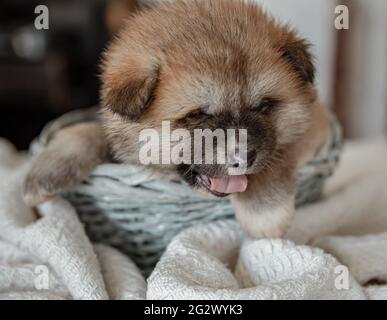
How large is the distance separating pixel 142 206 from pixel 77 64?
6.64 ft

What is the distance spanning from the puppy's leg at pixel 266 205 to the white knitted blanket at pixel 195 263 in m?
0.03

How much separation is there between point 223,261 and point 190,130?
8.2 inches

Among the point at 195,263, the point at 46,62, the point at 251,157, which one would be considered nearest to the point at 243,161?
the point at 251,157

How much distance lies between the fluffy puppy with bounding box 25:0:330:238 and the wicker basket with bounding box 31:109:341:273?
0.03m

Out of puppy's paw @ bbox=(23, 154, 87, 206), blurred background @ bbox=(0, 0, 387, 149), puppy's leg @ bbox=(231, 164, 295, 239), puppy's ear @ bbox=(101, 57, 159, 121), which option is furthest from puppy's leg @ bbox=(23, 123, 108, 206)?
blurred background @ bbox=(0, 0, 387, 149)

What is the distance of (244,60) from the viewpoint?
77 centimetres

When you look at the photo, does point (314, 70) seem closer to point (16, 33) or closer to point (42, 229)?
point (42, 229)

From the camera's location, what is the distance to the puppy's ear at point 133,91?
30.7 inches

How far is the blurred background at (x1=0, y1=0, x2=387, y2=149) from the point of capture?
2676mm

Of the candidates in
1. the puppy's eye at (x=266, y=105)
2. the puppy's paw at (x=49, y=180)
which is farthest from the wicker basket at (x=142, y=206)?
the puppy's eye at (x=266, y=105)

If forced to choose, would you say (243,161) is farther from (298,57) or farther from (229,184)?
(298,57)

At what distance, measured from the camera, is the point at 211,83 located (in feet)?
2.47

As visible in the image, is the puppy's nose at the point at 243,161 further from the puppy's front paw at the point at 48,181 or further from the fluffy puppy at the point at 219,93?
the puppy's front paw at the point at 48,181
